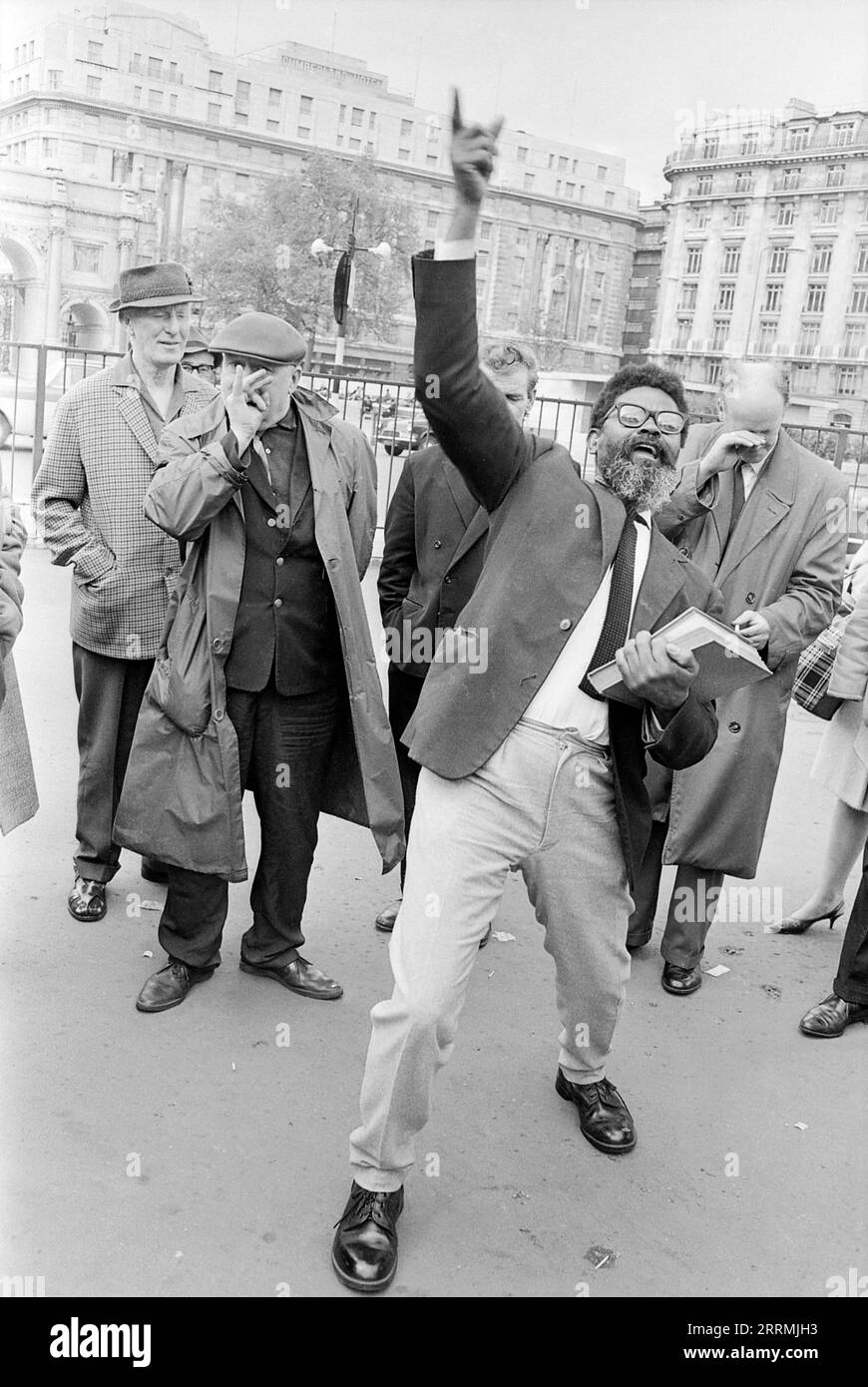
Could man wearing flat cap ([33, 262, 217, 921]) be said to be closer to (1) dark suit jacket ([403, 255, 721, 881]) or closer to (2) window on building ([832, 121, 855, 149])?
(1) dark suit jacket ([403, 255, 721, 881])

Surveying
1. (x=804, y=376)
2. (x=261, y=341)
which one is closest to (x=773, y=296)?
(x=804, y=376)

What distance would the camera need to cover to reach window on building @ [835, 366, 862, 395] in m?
68.3

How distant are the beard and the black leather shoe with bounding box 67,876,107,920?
8.00 ft

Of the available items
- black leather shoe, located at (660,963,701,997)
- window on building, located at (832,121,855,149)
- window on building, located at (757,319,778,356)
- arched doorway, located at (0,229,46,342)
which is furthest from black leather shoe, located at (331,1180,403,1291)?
window on building, located at (832,121,855,149)

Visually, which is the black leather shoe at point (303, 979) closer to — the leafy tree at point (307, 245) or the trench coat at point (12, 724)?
the trench coat at point (12, 724)

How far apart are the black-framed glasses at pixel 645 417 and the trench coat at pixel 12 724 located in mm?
1647

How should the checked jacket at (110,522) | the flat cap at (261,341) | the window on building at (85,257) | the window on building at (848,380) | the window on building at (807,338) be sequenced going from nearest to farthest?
1. the flat cap at (261,341)
2. the checked jacket at (110,522)
3. the window on building at (85,257)
4. the window on building at (848,380)
5. the window on building at (807,338)

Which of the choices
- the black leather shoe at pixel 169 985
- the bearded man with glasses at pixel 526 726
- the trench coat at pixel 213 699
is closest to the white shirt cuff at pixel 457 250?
the bearded man with glasses at pixel 526 726

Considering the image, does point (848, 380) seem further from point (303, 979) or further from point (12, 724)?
point (12, 724)

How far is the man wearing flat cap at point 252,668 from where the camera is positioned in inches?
136

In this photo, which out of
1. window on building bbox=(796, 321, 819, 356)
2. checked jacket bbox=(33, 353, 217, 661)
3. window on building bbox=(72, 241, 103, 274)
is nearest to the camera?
checked jacket bbox=(33, 353, 217, 661)

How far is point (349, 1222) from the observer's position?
2600mm

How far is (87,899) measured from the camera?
415cm
